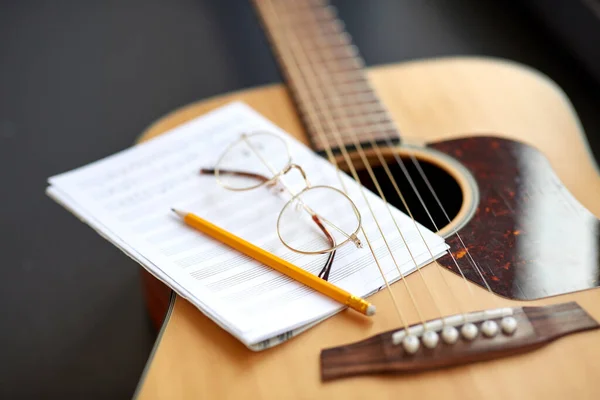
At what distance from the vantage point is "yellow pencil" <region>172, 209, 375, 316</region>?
0.64 meters

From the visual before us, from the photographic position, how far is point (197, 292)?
2.19 feet

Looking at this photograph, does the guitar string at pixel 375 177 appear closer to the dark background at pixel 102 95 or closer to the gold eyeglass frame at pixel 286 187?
the gold eyeglass frame at pixel 286 187

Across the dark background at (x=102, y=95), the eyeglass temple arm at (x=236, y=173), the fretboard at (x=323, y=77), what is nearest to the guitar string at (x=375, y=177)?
the fretboard at (x=323, y=77)

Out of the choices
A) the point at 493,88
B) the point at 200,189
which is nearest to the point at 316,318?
the point at 200,189

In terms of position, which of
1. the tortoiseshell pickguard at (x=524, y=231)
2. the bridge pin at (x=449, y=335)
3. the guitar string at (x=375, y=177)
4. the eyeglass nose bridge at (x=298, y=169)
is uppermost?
the eyeglass nose bridge at (x=298, y=169)

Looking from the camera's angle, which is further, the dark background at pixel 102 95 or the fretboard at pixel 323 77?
the dark background at pixel 102 95

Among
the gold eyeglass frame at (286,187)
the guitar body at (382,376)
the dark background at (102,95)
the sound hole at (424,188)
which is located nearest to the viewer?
the guitar body at (382,376)

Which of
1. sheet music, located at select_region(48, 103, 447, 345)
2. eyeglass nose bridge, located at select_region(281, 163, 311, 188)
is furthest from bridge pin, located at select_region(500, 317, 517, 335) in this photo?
eyeglass nose bridge, located at select_region(281, 163, 311, 188)

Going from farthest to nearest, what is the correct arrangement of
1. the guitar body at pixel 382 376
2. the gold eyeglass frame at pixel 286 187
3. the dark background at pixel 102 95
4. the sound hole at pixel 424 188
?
the dark background at pixel 102 95 < the sound hole at pixel 424 188 < the gold eyeglass frame at pixel 286 187 < the guitar body at pixel 382 376

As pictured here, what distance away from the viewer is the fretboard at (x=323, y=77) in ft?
2.90

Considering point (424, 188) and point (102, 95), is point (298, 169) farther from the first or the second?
point (102, 95)

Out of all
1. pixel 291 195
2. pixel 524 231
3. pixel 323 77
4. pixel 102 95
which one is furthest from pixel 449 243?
pixel 102 95

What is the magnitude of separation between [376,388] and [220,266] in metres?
0.21

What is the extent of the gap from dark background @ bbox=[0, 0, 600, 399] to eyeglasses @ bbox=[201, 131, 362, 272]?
39 centimetres
